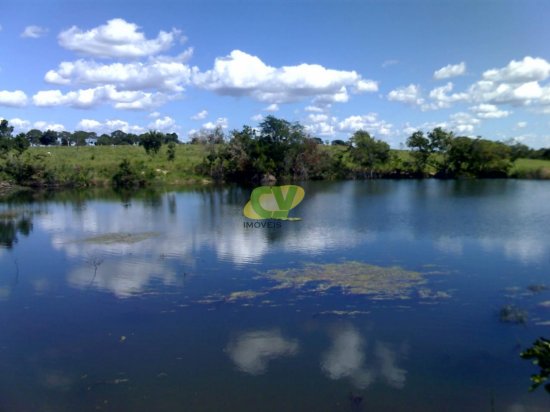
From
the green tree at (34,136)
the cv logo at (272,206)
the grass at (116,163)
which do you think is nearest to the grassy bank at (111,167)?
the grass at (116,163)

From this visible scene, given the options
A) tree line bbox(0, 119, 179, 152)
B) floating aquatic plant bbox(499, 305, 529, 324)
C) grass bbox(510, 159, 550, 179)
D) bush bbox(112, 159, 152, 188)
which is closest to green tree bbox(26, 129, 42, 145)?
tree line bbox(0, 119, 179, 152)

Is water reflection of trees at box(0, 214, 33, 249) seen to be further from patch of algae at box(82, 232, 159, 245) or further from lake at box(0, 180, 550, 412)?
patch of algae at box(82, 232, 159, 245)

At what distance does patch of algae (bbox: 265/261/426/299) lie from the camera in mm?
15184

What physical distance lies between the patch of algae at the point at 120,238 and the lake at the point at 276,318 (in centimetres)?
15

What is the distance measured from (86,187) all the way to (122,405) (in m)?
58.0

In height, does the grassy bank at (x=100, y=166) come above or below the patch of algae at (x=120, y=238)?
above

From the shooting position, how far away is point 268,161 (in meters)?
68.1

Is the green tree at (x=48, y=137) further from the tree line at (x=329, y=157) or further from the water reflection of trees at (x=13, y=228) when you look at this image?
the water reflection of trees at (x=13, y=228)

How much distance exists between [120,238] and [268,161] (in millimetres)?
43868

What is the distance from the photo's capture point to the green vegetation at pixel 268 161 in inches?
2506

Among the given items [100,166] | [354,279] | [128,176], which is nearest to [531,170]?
[128,176]

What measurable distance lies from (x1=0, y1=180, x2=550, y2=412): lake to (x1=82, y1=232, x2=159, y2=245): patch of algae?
0.15 m

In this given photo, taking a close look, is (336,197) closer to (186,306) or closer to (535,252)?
(535,252)

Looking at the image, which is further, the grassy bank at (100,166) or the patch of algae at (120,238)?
the grassy bank at (100,166)
